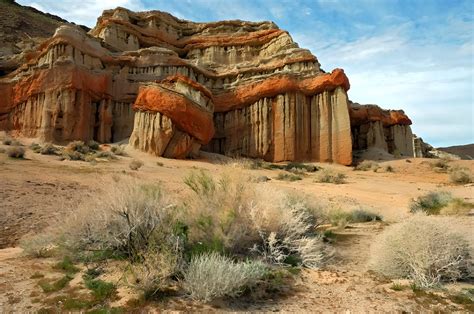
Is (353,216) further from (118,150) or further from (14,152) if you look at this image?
(118,150)

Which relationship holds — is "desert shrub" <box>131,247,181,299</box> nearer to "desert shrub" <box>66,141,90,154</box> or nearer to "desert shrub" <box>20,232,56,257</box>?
"desert shrub" <box>20,232,56,257</box>

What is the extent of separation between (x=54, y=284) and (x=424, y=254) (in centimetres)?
497

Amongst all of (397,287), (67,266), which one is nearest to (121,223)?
(67,266)

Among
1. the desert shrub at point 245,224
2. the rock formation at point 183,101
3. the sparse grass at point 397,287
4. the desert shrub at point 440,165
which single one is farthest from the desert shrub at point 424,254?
the desert shrub at point 440,165

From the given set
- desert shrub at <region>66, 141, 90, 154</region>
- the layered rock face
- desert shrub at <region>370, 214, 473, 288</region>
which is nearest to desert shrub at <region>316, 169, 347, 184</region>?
desert shrub at <region>66, 141, 90, 154</region>

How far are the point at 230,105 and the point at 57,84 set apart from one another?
45.6 ft

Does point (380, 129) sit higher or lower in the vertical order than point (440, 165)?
higher

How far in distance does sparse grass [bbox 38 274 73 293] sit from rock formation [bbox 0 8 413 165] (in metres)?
20.0

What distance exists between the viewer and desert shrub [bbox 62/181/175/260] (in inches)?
210

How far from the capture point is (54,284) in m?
4.71

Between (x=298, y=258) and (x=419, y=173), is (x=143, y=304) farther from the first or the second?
(x=419, y=173)

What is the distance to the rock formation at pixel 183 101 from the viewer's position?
2578 centimetres

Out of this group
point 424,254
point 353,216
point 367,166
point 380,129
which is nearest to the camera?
point 424,254

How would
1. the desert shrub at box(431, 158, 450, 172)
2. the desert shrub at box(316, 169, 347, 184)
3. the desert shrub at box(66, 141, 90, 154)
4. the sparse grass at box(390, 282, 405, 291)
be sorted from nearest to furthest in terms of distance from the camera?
the sparse grass at box(390, 282, 405, 291) → the desert shrub at box(316, 169, 347, 184) → the desert shrub at box(66, 141, 90, 154) → the desert shrub at box(431, 158, 450, 172)
